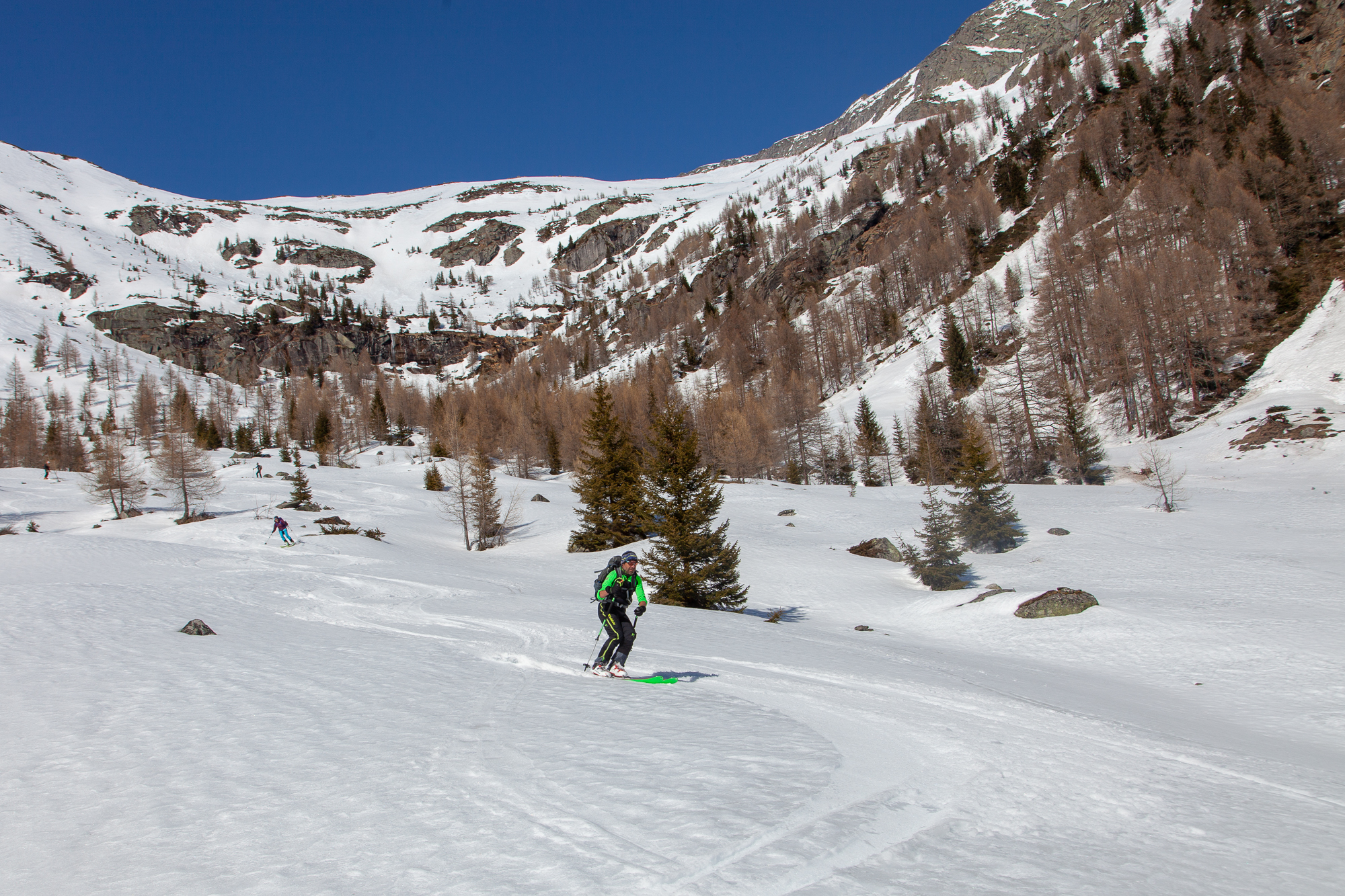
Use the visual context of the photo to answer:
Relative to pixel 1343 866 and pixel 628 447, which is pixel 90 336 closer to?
pixel 628 447

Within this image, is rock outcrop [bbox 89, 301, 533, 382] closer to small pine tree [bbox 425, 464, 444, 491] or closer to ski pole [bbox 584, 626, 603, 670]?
small pine tree [bbox 425, 464, 444, 491]

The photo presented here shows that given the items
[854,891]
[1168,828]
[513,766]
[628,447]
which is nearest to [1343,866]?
[1168,828]

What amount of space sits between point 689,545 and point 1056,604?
10078mm

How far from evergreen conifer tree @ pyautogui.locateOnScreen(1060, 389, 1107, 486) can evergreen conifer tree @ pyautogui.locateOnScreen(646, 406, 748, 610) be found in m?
30.3

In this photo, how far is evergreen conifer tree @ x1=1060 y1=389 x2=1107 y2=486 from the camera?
38812 mm

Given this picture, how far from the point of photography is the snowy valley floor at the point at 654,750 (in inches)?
123

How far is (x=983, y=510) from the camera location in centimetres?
2688

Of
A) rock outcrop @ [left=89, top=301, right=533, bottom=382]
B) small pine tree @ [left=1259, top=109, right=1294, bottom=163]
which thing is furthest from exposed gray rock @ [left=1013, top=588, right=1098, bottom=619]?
rock outcrop @ [left=89, top=301, right=533, bottom=382]

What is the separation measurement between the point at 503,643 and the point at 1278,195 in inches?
2854

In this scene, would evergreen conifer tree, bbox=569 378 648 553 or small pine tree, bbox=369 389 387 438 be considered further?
small pine tree, bbox=369 389 387 438

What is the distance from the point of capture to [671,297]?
139 meters

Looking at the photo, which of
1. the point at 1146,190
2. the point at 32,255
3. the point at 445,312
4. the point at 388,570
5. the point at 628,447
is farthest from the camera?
the point at 445,312

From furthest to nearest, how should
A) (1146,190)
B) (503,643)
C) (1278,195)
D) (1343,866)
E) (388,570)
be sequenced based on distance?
(1146,190) → (1278,195) → (388,570) → (503,643) → (1343,866)

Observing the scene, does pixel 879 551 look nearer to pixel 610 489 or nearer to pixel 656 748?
pixel 610 489
